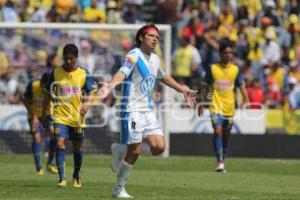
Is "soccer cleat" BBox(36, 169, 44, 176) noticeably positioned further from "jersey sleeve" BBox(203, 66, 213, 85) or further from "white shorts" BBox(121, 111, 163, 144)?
"white shorts" BBox(121, 111, 163, 144)

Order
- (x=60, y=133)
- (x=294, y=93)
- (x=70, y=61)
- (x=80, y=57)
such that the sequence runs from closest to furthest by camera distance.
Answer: (x=60, y=133) → (x=70, y=61) → (x=80, y=57) → (x=294, y=93)

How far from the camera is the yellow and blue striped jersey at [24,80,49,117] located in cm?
1912

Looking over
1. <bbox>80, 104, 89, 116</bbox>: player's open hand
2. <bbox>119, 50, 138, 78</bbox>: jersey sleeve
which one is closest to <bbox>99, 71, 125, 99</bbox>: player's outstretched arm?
<bbox>119, 50, 138, 78</bbox>: jersey sleeve

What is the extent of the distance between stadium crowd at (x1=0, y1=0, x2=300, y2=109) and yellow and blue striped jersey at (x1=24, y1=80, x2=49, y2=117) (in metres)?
5.54

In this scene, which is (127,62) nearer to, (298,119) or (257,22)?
(298,119)

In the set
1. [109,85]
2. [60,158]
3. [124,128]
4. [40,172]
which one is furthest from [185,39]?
[109,85]

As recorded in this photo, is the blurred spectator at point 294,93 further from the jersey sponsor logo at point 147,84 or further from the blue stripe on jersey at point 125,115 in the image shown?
the blue stripe on jersey at point 125,115

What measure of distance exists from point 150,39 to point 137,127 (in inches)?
48.0

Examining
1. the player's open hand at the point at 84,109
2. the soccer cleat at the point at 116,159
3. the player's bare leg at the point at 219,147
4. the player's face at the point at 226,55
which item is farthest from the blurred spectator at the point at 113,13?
the soccer cleat at the point at 116,159

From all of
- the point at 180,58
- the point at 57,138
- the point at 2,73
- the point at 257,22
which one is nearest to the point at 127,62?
the point at 57,138

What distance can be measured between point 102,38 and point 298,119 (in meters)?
5.62

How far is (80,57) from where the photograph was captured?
2508 cm

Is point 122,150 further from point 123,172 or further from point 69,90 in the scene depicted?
point 69,90

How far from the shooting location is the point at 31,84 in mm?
19328
